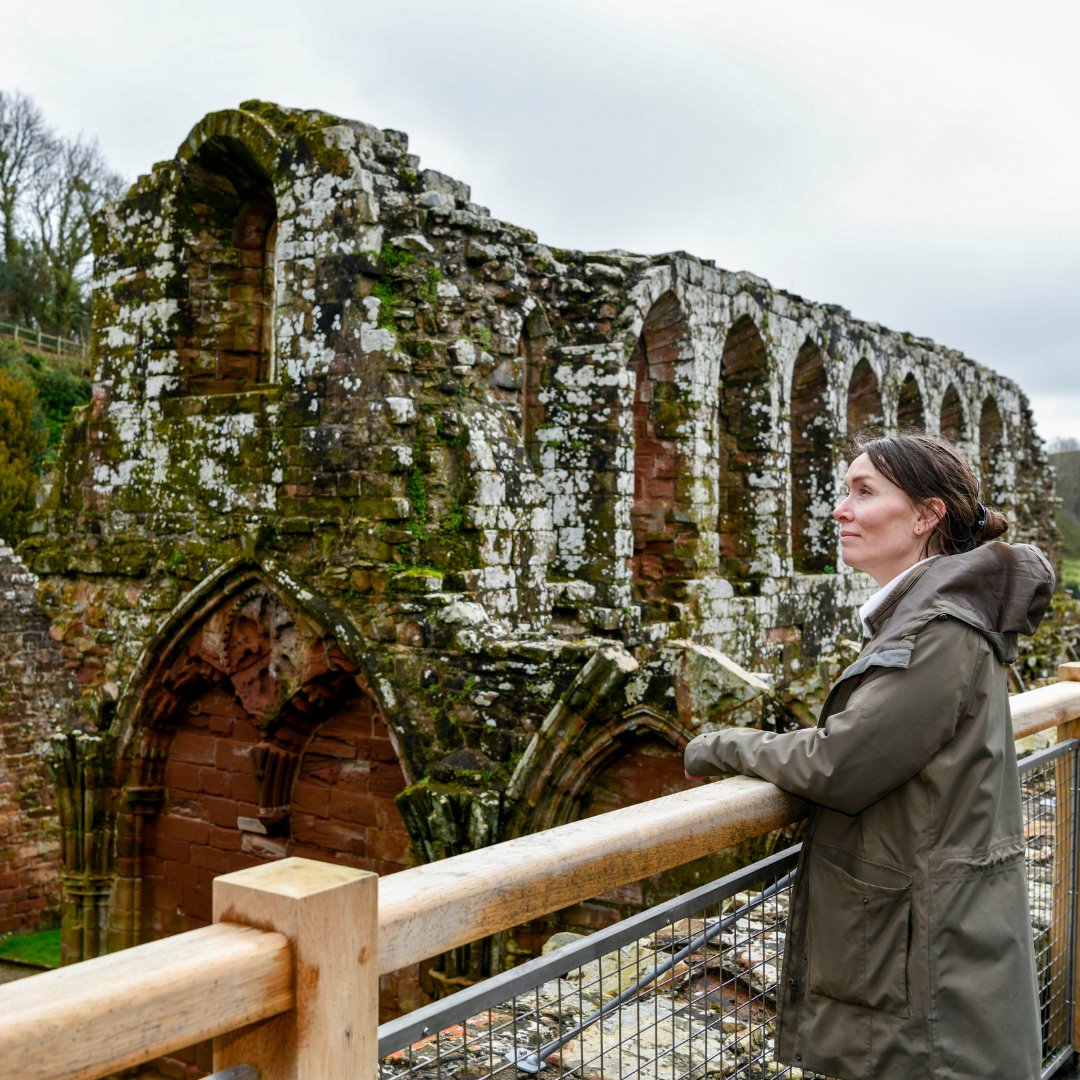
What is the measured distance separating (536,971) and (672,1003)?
0.49 metres

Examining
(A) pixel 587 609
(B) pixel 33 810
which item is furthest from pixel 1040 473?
(B) pixel 33 810

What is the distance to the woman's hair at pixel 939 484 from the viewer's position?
2.64 m

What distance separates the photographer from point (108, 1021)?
4.29 feet

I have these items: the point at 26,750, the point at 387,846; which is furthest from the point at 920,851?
the point at 26,750

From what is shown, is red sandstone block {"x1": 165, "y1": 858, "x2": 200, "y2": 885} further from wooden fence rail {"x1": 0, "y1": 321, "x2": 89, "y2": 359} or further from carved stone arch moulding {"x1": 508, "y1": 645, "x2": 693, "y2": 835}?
wooden fence rail {"x1": 0, "y1": 321, "x2": 89, "y2": 359}

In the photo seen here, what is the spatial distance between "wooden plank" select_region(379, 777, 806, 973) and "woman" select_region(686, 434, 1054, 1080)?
12 cm

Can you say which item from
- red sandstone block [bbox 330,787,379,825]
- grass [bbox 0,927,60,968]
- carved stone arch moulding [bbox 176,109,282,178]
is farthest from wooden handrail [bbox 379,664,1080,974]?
grass [bbox 0,927,60,968]

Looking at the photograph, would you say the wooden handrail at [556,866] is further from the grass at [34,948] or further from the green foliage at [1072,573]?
the green foliage at [1072,573]

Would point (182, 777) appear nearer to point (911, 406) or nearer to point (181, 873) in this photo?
point (181, 873)

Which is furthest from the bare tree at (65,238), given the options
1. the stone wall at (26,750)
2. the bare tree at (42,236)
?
the stone wall at (26,750)

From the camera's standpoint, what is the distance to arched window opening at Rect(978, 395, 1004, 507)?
2039cm

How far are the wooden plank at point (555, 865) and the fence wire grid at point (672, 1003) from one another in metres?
0.10

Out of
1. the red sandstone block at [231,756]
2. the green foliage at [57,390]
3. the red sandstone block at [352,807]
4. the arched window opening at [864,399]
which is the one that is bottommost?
the red sandstone block at [352,807]

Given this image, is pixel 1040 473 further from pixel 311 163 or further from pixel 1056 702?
pixel 1056 702
